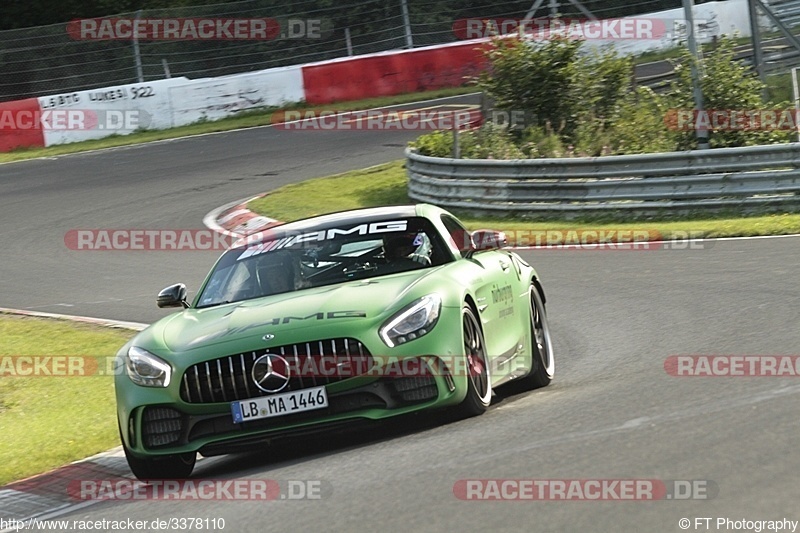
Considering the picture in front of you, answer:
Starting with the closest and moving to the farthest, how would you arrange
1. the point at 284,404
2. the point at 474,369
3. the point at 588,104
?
the point at 284,404 < the point at 474,369 < the point at 588,104

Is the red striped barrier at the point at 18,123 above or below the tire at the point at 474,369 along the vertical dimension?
above

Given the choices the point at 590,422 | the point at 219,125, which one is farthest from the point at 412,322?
the point at 219,125

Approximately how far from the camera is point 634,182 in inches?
744

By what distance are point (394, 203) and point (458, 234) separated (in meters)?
13.4

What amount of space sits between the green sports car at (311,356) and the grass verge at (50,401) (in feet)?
4.58

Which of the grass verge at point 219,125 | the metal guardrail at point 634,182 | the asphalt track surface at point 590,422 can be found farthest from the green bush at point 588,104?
the grass verge at point 219,125

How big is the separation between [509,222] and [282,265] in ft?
37.8

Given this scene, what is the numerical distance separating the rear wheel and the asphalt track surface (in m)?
0.19

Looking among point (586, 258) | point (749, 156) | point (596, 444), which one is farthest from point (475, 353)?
A: point (749, 156)

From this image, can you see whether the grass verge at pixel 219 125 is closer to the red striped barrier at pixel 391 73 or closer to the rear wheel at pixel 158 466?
the red striped barrier at pixel 391 73

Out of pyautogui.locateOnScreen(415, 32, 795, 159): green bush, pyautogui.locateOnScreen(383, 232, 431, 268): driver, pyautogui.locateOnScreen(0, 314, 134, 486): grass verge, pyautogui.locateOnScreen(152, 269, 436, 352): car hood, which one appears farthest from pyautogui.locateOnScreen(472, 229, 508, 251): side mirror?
pyautogui.locateOnScreen(415, 32, 795, 159): green bush

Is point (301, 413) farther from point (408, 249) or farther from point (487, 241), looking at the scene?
point (487, 241)

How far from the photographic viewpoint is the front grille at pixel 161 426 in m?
7.32

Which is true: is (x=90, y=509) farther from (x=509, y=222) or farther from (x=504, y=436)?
(x=509, y=222)
